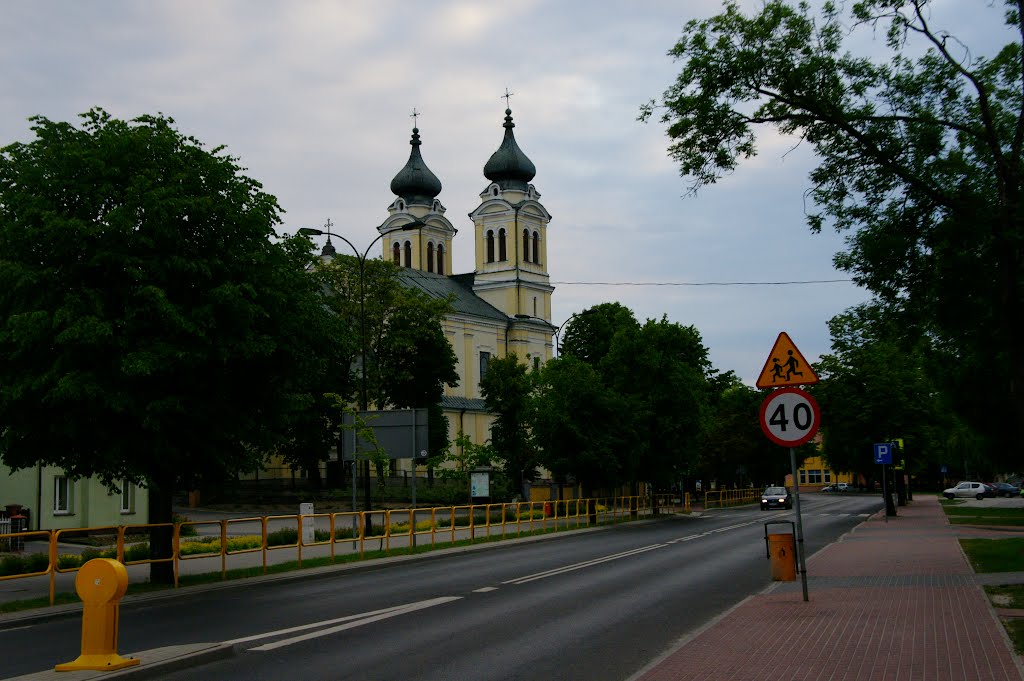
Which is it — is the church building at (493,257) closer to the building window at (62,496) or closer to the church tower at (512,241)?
the church tower at (512,241)

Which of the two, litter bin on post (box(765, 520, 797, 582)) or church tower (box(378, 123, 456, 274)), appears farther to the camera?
church tower (box(378, 123, 456, 274))

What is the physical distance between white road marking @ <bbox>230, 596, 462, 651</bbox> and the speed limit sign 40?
559 centimetres

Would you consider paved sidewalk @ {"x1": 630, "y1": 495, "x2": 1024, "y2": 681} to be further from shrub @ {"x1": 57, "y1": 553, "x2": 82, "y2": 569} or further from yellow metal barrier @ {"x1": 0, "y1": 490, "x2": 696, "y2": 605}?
shrub @ {"x1": 57, "y1": 553, "x2": 82, "y2": 569}

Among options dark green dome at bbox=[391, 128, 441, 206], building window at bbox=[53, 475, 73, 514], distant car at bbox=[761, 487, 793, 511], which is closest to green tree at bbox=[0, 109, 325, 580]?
building window at bbox=[53, 475, 73, 514]

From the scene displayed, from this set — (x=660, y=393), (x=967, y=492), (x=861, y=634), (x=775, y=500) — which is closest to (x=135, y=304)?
(x=861, y=634)

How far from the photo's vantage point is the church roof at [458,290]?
92075 mm

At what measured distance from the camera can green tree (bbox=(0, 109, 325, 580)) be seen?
667 inches

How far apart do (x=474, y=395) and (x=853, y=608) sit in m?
79.9

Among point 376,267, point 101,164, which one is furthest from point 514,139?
point 101,164

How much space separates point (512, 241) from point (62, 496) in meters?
67.4

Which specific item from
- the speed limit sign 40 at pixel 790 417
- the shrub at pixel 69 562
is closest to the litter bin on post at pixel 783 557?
the speed limit sign 40 at pixel 790 417

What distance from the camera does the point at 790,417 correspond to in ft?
44.3

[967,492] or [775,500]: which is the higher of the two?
[775,500]

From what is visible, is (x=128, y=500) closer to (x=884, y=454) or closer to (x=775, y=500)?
(x=884, y=454)
